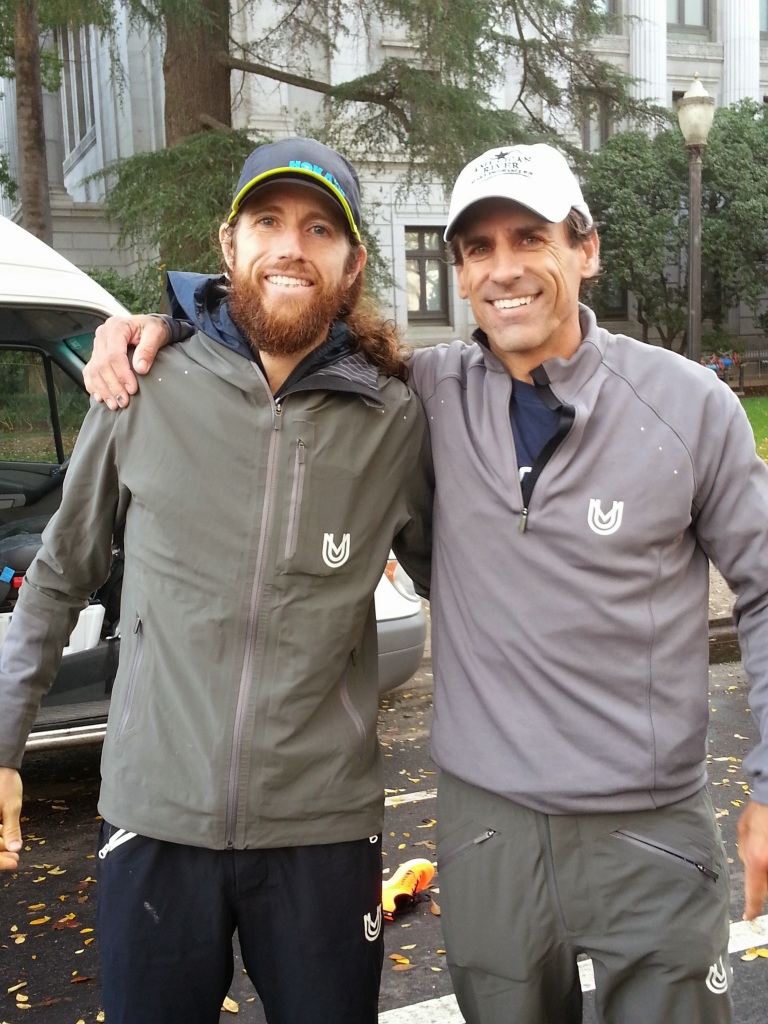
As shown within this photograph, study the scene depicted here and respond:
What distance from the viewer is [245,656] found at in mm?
2014

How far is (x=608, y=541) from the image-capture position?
6.47 ft

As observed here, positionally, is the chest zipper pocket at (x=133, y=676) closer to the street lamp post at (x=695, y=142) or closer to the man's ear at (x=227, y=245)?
the man's ear at (x=227, y=245)

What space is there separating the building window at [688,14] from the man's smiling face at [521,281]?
1454 inches

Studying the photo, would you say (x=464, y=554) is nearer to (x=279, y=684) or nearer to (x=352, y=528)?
(x=352, y=528)

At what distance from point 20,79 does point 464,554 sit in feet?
50.2

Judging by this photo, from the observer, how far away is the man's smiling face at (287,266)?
215 centimetres

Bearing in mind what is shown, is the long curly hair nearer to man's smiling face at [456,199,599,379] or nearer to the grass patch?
man's smiling face at [456,199,599,379]

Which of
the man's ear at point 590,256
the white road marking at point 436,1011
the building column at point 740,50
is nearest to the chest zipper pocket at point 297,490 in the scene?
the man's ear at point 590,256

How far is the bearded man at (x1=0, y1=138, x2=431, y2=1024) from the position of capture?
2.00 meters

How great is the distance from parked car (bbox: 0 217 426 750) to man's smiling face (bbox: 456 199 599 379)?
238cm

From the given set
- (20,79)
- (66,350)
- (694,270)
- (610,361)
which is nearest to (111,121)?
(20,79)

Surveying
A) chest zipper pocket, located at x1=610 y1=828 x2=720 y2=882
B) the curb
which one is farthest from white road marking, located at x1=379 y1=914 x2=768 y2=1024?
the curb

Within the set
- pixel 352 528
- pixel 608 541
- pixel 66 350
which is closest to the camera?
pixel 608 541

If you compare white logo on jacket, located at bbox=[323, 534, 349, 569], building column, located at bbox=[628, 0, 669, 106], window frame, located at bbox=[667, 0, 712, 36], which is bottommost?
white logo on jacket, located at bbox=[323, 534, 349, 569]
